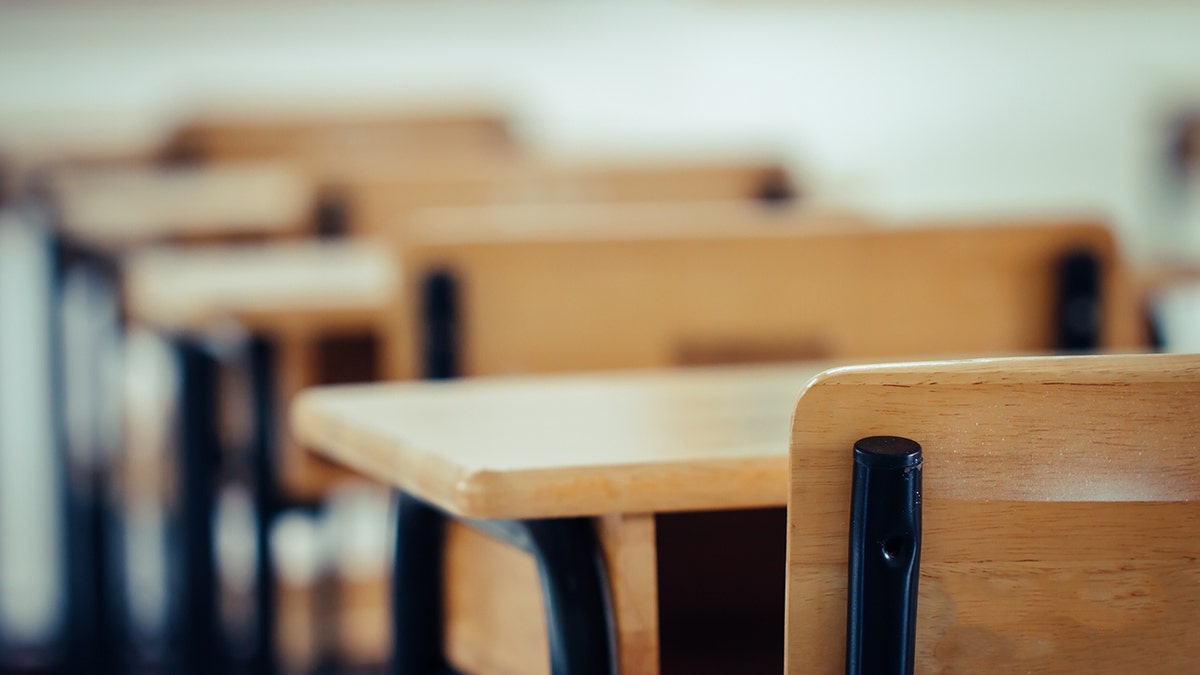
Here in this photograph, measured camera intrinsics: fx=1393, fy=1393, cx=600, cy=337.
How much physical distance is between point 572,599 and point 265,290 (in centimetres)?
141

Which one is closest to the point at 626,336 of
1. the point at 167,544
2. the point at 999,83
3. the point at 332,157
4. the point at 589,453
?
the point at 589,453

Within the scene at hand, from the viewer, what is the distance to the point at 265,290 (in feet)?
7.13

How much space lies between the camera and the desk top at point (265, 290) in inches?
80.8

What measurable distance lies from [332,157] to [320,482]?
7.62ft

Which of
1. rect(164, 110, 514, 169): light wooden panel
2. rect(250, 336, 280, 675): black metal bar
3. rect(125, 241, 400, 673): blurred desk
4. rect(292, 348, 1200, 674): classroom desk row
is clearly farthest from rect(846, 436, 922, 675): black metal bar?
→ rect(164, 110, 514, 169): light wooden panel

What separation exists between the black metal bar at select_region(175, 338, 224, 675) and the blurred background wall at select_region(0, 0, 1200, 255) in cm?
331

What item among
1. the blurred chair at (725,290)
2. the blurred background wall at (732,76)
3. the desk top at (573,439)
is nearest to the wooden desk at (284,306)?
the blurred chair at (725,290)

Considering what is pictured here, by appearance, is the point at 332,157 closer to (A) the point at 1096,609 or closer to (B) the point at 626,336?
(B) the point at 626,336

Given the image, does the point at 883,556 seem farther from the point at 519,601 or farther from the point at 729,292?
the point at 729,292

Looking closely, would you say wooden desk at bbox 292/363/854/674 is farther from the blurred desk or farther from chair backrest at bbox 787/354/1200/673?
the blurred desk

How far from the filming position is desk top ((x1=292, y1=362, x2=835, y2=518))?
0.84 meters

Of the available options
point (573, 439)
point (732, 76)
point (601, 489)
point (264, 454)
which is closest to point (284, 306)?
point (264, 454)

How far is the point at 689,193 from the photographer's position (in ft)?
8.89

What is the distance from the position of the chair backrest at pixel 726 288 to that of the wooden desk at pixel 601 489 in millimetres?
248
